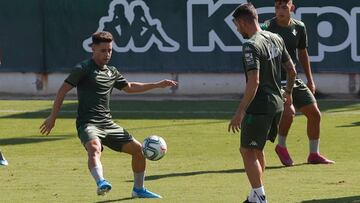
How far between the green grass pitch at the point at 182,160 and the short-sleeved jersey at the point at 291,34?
1.56m

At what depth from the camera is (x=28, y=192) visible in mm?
13219

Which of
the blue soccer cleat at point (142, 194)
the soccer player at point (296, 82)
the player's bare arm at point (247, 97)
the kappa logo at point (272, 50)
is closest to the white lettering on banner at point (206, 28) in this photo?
the soccer player at point (296, 82)

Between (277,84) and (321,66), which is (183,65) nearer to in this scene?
(321,66)

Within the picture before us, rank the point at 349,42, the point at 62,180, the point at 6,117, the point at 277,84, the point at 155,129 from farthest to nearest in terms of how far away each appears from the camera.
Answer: the point at 349,42 < the point at 6,117 < the point at 155,129 < the point at 62,180 < the point at 277,84

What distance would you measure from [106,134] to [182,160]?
370 cm

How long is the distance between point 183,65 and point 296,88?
11.1 meters

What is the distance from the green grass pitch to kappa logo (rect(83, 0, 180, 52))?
8.64ft

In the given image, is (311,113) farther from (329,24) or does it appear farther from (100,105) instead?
(329,24)

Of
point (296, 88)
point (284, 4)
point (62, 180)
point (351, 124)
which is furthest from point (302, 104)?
point (351, 124)

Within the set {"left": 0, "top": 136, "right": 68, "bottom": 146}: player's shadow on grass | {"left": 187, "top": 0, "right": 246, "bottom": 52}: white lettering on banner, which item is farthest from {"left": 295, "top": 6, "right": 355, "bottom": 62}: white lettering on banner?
{"left": 0, "top": 136, "right": 68, "bottom": 146}: player's shadow on grass

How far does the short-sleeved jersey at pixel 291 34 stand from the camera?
1509cm

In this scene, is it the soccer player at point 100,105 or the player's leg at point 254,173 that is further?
the soccer player at point 100,105

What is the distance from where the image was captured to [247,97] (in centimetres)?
1122

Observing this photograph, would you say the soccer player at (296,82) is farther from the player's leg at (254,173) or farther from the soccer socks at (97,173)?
the soccer socks at (97,173)
